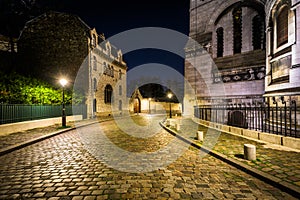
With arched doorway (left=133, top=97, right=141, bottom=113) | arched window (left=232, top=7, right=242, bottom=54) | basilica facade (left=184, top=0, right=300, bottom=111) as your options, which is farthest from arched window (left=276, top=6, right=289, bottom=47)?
arched doorway (left=133, top=97, right=141, bottom=113)

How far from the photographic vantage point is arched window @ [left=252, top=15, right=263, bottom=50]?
49.7 feet

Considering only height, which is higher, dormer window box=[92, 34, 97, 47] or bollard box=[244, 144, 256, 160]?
dormer window box=[92, 34, 97, 47]

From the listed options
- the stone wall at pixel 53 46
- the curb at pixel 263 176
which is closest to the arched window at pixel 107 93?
the stone wall at pixel 53 46

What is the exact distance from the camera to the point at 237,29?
55.1 ft

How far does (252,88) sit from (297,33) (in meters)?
6.44

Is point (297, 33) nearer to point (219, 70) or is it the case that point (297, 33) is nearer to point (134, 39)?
point (219, 70)

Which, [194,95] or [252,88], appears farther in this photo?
[194,95]

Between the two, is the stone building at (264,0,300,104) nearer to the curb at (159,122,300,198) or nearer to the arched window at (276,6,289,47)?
the arched window at (276,6,289,47)

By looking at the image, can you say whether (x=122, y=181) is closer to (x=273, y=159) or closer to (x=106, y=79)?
(x=273, y=159)

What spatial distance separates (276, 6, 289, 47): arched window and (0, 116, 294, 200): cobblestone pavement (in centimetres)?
986

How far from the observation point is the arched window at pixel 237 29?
1658 centimetres

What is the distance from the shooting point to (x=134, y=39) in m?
31.4

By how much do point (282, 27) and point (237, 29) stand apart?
6534mm

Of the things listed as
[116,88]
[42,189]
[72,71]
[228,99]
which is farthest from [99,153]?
[116,88]
